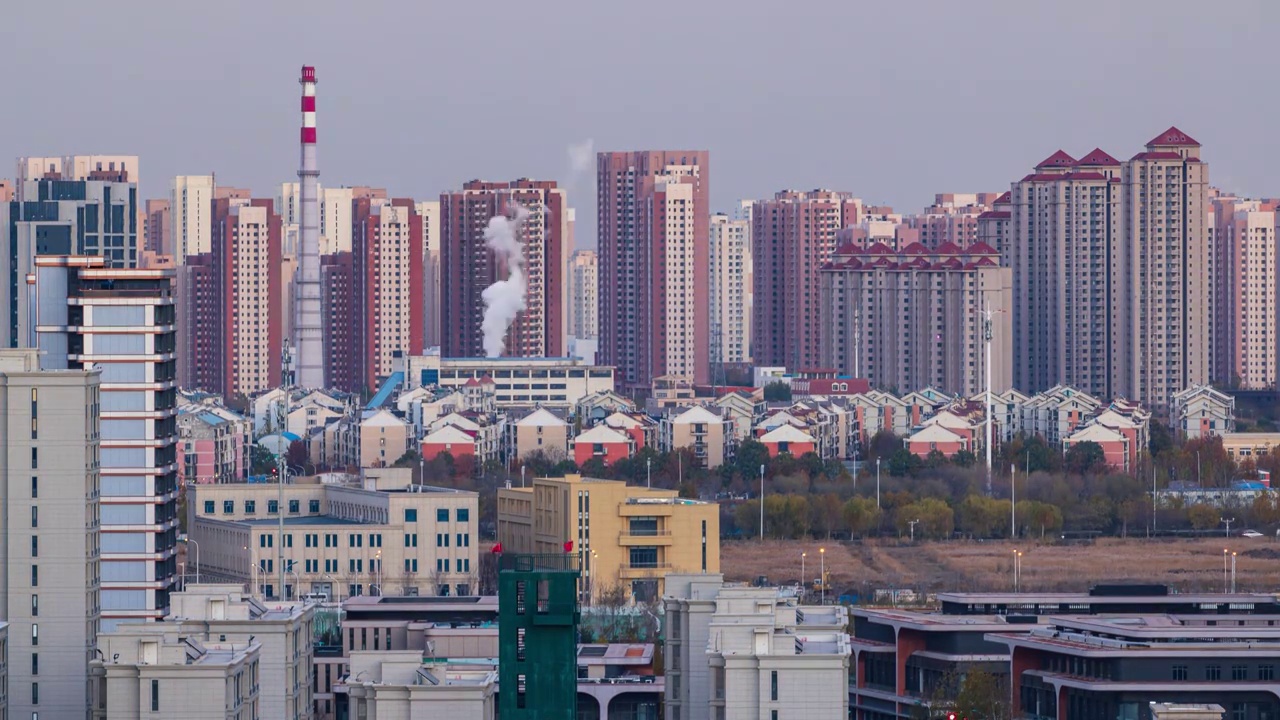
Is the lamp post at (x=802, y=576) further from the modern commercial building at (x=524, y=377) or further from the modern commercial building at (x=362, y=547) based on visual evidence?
the modern commercial building at (x=524, y=377)

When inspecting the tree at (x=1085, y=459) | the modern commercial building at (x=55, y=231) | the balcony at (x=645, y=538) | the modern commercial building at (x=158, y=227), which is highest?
the modern commercial building at (x=158, y=227)

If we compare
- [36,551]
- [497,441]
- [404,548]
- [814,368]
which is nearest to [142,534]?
[36,551]

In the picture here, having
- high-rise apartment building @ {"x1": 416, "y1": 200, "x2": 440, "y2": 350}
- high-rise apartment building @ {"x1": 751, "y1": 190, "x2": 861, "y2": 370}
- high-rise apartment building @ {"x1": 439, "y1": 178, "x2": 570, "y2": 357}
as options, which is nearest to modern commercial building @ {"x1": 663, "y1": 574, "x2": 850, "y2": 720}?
high-rise apartment building @ {"x1": 439, "y1": 178, "x2": 570, "y2": 357}

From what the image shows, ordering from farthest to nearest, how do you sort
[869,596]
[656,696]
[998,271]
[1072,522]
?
[998,271], [1072,522], [869,596], [656,696]

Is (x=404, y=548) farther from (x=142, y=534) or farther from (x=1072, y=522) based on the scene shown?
(x=1072, y=522)

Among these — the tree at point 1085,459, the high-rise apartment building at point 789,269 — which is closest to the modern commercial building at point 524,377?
the tree at point 1085,459

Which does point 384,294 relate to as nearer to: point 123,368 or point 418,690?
point 123,368

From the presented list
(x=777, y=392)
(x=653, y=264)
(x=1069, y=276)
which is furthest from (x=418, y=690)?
(x=653, y=264)
